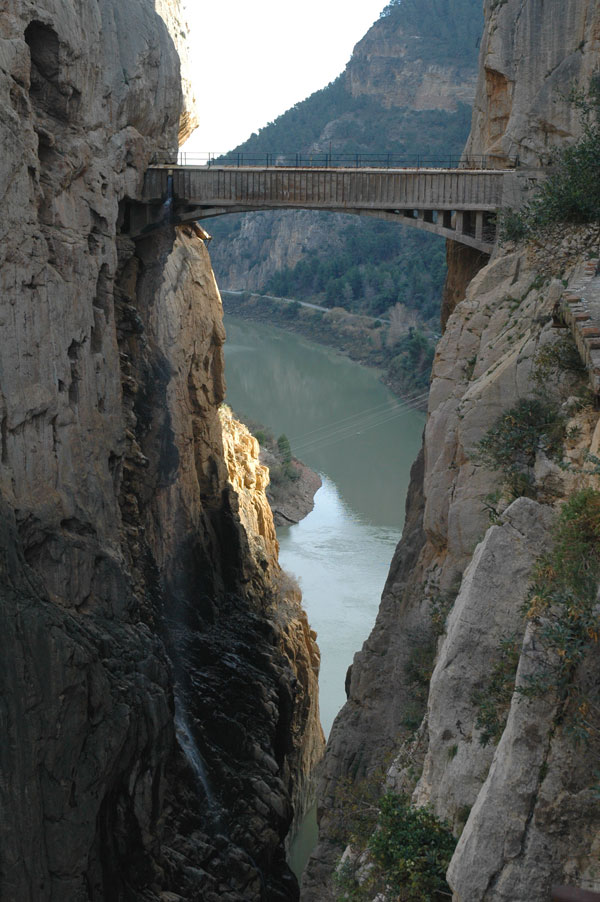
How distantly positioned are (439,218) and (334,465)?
25.1 metres

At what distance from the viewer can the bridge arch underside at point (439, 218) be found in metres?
17.5

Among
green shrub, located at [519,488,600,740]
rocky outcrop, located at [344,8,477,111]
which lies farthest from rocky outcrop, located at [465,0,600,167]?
rocky outcrop, located at [344,8,477,111]

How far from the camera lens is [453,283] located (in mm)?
19625

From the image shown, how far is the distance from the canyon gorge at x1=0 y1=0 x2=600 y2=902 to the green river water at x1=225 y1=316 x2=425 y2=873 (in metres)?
3.67

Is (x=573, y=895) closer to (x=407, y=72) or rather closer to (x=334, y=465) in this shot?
(x=334, y=465)

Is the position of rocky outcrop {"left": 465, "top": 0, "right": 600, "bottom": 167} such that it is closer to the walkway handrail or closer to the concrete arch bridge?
the concrete arch bridge

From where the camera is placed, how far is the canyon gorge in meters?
8.26

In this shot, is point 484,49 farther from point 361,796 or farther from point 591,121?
point 361,796

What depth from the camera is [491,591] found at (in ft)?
27.5

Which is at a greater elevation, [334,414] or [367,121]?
[367,121]

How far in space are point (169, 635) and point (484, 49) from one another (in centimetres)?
1223

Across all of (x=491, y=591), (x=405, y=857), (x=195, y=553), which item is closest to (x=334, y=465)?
(x=195, y=553)

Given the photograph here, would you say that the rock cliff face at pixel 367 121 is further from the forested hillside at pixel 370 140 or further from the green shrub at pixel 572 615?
the green shrub at pixel 572 615

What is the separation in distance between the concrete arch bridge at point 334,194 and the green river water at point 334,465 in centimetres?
1153
